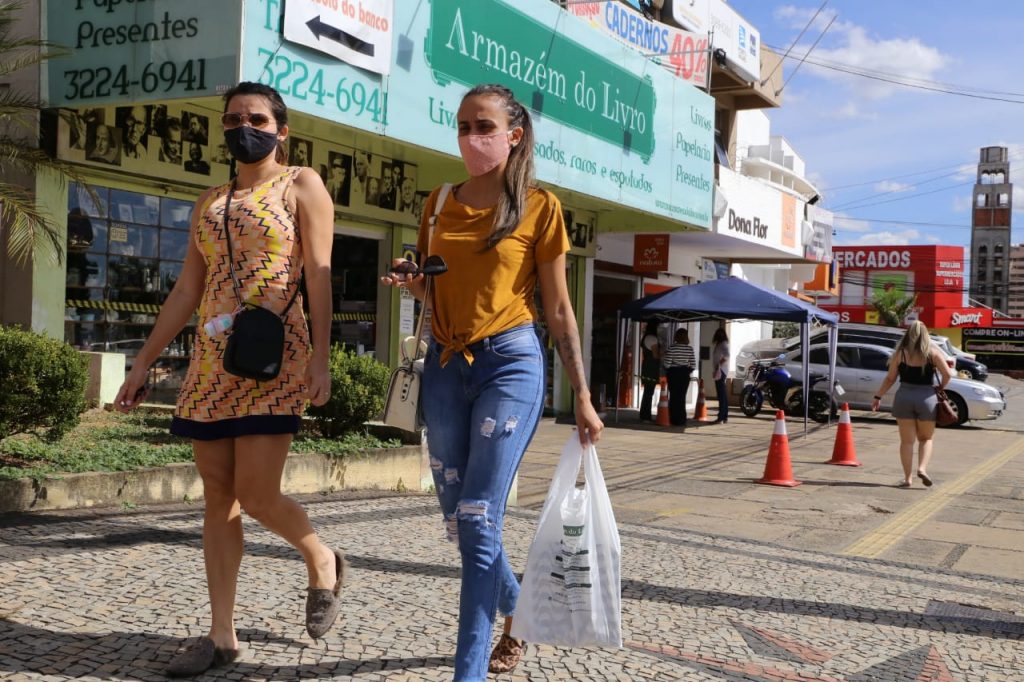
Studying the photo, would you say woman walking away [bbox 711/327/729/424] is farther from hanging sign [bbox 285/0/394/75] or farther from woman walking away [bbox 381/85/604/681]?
woman walking away [bbox 381/85/604/681]

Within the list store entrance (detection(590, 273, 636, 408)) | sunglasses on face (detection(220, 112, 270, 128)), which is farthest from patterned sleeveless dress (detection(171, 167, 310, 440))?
store entrance (detection(590, 273, 636, 408))

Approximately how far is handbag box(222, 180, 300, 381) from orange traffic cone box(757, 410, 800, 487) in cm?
801

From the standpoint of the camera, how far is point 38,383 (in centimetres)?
643

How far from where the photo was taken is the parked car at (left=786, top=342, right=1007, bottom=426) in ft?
64.3

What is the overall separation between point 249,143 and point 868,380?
1915cm

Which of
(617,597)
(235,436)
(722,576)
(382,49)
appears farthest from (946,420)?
(235,436)

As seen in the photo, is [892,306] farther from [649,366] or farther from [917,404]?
[917,404]

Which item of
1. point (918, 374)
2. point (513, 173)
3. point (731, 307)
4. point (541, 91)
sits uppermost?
point (541, 91)

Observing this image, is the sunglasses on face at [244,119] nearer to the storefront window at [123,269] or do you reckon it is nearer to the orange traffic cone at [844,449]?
the storefront window at [123,269]

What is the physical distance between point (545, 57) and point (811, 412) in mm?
10350

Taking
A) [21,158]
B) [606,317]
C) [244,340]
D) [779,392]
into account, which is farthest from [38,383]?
[779,392]

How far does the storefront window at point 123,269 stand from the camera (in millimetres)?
10414

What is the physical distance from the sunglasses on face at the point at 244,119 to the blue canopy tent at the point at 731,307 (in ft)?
43.7

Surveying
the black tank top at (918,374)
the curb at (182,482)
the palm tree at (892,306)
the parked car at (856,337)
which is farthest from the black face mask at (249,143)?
the palm tree at (892,306)
